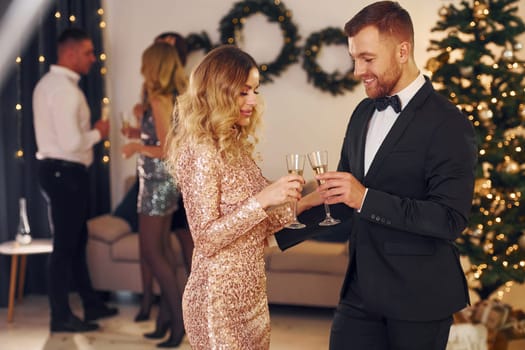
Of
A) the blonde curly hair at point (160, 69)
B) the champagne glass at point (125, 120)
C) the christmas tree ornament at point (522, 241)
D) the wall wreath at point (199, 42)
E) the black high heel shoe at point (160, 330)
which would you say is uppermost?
the wall wreath at point (199, 42)

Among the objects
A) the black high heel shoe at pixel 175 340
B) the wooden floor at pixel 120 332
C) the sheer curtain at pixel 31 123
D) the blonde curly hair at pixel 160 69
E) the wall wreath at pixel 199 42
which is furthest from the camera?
the wall wreath at pixel 199 42

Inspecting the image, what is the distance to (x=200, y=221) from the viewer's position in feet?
7.86

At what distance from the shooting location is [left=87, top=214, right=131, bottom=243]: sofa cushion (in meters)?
5.97

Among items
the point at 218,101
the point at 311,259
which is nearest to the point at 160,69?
the point at 311,259

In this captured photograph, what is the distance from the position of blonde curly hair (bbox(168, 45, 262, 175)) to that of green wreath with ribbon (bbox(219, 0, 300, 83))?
12.5ft

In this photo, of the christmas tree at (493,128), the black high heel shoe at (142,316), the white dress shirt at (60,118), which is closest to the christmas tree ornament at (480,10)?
the christmas tree at (493,128)

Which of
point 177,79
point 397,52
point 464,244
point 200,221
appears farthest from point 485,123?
point 200,221

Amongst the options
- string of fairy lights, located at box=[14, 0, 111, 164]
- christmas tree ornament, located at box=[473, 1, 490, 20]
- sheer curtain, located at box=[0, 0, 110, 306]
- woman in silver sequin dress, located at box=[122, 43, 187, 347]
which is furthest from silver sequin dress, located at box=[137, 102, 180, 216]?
christmas tree ornament, located at box=[473, 1, 490, 20]

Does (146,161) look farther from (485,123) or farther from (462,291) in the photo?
(462,291)

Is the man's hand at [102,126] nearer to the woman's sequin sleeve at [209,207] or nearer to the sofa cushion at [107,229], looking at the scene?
the sofa cushion at [107,229]

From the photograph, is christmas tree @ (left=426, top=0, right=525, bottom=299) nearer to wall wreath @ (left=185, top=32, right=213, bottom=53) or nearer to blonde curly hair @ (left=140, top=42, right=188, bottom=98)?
blonde curly hair @ (left=140, top=42, right=188, bottom=98)

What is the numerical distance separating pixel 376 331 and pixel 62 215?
310cm

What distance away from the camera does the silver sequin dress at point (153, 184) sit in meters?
4.66

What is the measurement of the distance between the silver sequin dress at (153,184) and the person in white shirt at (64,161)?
2.01 ft
